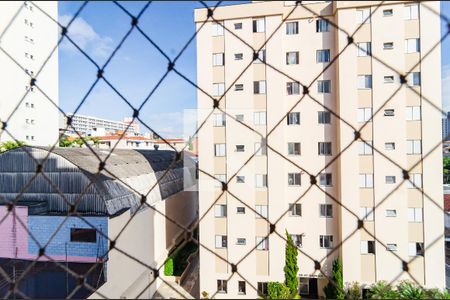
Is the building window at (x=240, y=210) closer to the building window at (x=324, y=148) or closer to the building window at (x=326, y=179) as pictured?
the building window at (x=326, y=179)

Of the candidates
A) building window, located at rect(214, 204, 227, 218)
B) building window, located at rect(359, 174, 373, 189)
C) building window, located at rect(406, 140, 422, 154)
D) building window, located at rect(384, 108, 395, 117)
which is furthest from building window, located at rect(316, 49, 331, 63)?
building window, located at rect(214, 204, 227, 218)

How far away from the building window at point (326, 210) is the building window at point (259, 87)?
1554mm

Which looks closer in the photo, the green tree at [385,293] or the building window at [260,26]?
the green tree at [385,293]

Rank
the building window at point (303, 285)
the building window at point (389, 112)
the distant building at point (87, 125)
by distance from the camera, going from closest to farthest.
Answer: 1. the distant building at point (87, 125)
2. the building window at point (389, 112)
3. the building window at point (303, 285)

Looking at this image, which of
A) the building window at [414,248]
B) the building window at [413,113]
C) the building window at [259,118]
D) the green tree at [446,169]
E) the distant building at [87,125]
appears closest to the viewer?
the distant building at [87,125]

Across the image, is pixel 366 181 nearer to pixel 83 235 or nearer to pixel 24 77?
pixel 83 235

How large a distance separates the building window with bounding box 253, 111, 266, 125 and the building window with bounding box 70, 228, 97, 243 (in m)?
2.05

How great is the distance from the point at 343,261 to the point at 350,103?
5.91ft

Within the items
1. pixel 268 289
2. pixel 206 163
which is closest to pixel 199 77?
pixel 206 163

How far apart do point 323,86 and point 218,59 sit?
1.26 metres

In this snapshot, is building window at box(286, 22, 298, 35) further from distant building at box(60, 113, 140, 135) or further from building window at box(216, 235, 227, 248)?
building window at box(216, 235, 227, 248)

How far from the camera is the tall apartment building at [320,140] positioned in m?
2.92

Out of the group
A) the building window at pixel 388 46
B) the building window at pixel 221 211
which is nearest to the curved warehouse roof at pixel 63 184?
the building window at pixel 221 211

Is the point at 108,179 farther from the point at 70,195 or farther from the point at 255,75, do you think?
the point at 255,75
